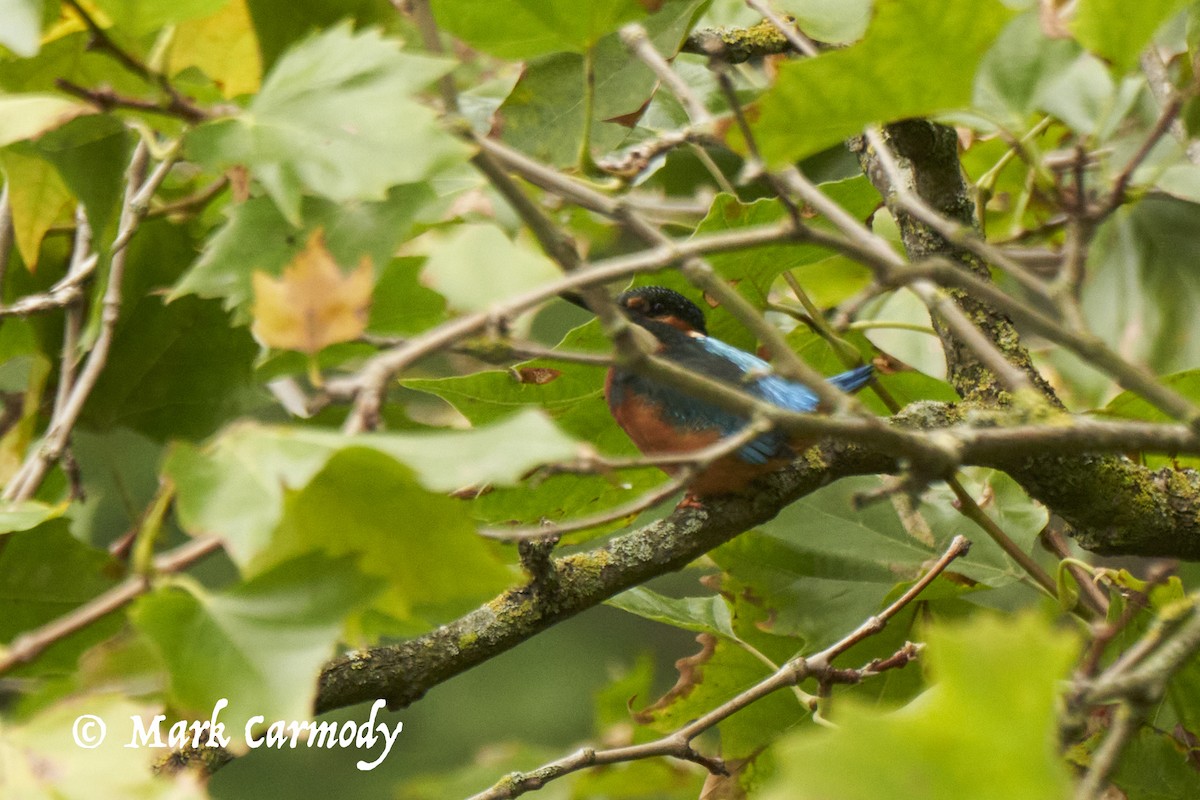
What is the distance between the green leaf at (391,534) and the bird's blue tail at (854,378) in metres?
0.76

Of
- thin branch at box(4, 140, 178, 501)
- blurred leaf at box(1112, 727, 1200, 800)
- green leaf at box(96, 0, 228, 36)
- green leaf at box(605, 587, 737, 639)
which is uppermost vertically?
green leaf at box(96, 0, 228, 36)

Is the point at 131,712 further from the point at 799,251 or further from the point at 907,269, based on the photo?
the point at 799,251

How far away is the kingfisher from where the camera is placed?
129 centimetres

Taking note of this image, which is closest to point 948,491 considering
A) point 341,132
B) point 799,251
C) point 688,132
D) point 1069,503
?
point 1069,503

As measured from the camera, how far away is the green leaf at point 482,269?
0.66 meters

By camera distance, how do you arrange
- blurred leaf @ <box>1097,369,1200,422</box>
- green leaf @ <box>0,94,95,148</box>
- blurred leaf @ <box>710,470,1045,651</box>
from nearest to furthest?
green leaf @ <box>0,94,95,148</box> → blurred leaf @ <box>1097,369,1200,422</box> → blurred leaf @ <box>710,470,1045,651</box>

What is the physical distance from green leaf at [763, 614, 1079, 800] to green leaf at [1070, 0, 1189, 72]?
489mm

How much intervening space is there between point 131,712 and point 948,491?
965 mm

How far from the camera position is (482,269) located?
2.21 ft

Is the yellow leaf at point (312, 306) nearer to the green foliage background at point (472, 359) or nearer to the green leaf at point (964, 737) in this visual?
the green foliage background at point (472, 359)

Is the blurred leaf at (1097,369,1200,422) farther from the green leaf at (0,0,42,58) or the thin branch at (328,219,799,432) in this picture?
the green leaf at (0,0,42,58)

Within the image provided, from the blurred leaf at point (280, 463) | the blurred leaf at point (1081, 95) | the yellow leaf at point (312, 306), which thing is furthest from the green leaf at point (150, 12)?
the blurred leaf at point (1081, 95)

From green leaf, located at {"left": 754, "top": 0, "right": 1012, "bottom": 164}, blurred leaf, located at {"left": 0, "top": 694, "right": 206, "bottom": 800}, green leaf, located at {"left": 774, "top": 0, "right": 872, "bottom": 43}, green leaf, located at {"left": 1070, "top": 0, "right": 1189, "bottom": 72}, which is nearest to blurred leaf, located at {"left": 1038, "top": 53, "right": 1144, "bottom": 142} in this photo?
green leaf, located at {"left": 774, "top": 0, "right": 872, "bottom": 43}

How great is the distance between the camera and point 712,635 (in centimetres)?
129
